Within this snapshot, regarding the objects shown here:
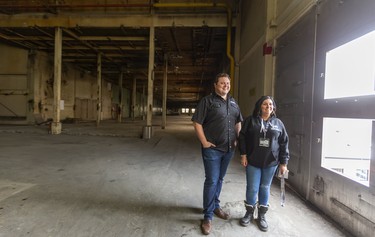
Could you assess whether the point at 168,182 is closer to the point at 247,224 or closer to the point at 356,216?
the point at 247,224

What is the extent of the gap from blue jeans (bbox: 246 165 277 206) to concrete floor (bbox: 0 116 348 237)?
278mm

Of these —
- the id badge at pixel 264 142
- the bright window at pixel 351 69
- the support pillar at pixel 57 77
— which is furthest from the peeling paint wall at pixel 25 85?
the bright window at pixel 351 69

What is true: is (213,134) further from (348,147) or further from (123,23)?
(123,23)

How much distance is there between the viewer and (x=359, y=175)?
2.17 meters

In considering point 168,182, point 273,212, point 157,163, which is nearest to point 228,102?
point 273,212

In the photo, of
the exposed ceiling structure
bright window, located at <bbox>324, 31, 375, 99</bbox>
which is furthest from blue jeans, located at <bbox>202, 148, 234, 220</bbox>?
the exposed ceiling structure

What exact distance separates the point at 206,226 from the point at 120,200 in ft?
3.93

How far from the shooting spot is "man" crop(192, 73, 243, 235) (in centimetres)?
217

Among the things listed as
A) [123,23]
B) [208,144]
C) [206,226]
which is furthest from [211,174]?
[123,23]

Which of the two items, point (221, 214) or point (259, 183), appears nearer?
point (259, 183)

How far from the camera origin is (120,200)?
280cm

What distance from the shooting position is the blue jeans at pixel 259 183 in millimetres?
2234

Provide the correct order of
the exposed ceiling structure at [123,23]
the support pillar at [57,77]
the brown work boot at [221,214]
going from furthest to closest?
1. the support pillar at [57,77]
2. the exposed ceiling structure at [123,23]
3. the brown work boot at [221,214]

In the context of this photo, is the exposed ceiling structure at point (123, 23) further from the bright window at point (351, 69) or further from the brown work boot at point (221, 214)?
the brown work boot at point (221, 214)
